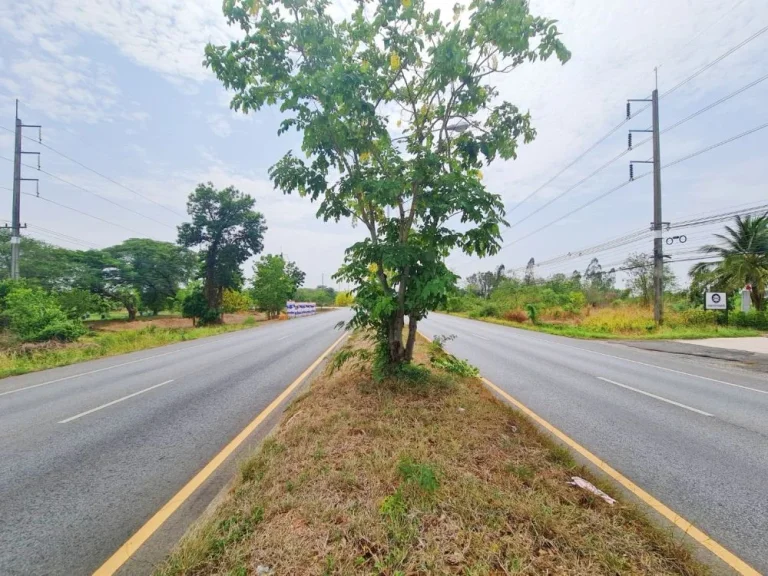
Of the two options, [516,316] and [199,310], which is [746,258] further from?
[199,310]

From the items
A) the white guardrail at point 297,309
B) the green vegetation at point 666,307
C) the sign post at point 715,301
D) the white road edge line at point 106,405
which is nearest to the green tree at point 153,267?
the white guardrail at point 297,309

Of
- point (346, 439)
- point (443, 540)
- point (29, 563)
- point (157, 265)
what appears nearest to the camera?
point (443, 540)

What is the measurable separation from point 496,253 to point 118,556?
5.32 m

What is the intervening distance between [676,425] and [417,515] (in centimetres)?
491

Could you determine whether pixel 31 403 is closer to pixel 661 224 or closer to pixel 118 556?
pixel 118 556

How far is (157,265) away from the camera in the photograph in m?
42.2

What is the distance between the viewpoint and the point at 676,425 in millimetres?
5500

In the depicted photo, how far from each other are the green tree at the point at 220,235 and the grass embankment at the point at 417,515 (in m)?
35.9

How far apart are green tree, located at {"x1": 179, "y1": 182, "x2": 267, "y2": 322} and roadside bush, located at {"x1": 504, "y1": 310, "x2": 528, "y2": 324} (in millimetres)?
25777

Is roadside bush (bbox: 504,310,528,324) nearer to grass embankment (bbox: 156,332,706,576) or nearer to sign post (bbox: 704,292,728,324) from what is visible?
sign post (bbox: 704,292,728,324)

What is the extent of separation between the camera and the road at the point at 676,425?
129 inches

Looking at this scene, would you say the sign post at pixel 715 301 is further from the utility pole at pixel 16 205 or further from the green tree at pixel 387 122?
the utility pole at pixel 16 205

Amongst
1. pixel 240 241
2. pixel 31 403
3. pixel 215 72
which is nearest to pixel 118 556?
pixel 215 72

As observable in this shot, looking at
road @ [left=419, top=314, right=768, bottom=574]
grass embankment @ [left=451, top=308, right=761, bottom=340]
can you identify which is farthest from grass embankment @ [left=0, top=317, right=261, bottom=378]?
grass embankment @ [left=451, top=308, right=761, bottom=340]
